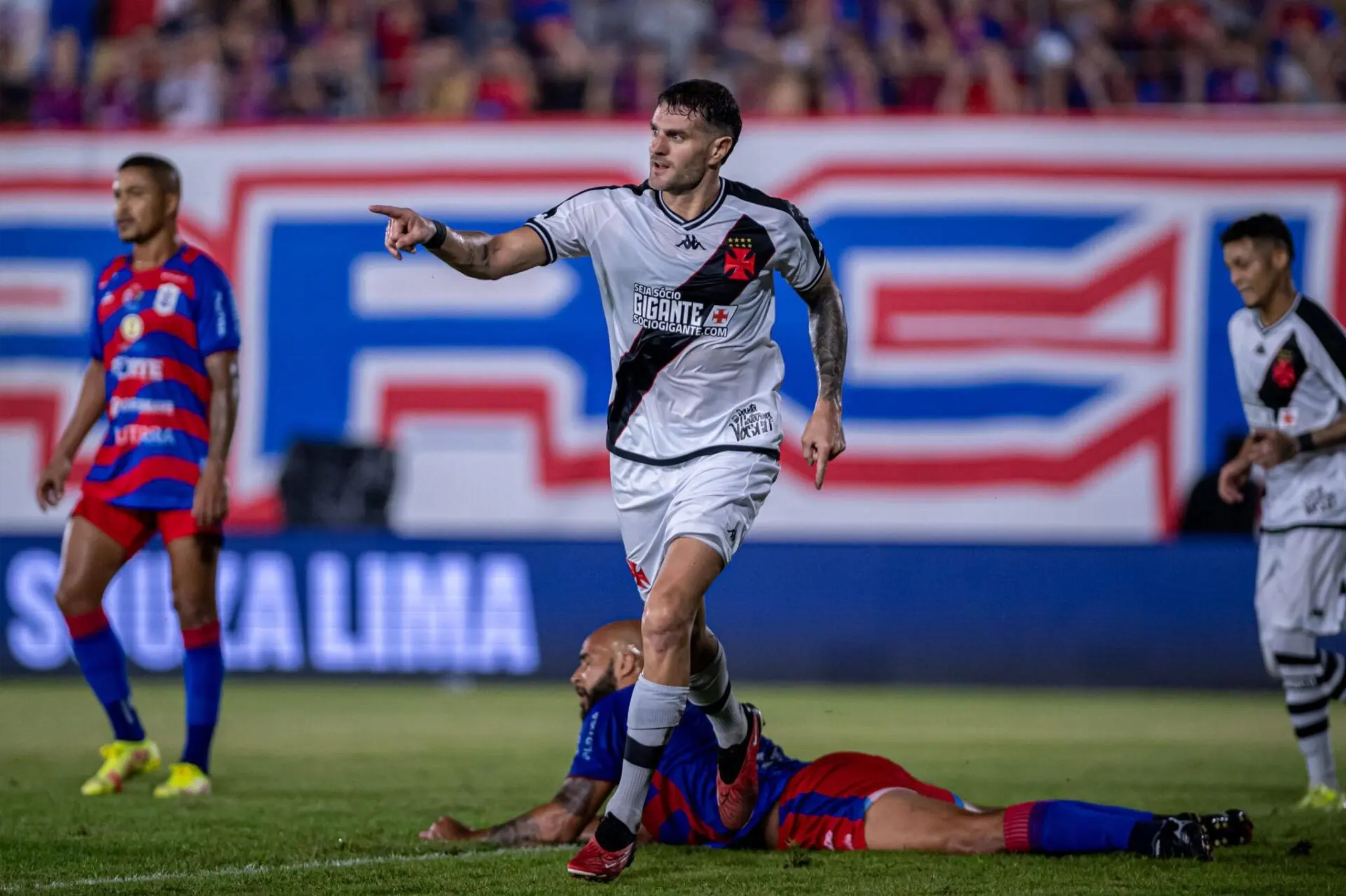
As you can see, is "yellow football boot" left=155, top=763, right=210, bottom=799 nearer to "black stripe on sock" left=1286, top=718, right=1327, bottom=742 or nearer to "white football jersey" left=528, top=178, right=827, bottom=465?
"white football jersey" left=528, top=178, right=827, bottom=465

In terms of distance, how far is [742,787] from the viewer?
18.6 ft

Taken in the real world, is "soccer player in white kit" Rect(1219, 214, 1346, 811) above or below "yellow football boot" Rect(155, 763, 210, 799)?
above

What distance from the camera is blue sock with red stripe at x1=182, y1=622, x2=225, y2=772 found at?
7.42 metres

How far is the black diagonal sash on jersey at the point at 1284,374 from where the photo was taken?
7.81m

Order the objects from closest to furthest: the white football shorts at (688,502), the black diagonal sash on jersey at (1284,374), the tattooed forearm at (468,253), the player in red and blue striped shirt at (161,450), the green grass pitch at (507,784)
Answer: the green grass pitch at (507,784) < the tattooed forearm at (468,253) < the white football shorts at (688,502) < the player in red and blue striped shirt at (161,450) < the black diagonal sash on jersey at (1284,374)

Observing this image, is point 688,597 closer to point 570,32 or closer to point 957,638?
point 957,638

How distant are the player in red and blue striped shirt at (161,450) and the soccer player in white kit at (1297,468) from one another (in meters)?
4.70

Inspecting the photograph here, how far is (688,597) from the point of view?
5.38 metres

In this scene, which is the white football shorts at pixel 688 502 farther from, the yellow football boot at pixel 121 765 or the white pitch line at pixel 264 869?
the yellow football boot at pixel 121 765

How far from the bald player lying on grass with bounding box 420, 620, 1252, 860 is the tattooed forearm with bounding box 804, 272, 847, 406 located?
126cm

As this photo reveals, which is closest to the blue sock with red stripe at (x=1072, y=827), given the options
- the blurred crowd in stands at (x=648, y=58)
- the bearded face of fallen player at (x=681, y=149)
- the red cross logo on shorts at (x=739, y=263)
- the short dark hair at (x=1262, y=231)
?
the red cross logo on shorts at (x=739, y=263)

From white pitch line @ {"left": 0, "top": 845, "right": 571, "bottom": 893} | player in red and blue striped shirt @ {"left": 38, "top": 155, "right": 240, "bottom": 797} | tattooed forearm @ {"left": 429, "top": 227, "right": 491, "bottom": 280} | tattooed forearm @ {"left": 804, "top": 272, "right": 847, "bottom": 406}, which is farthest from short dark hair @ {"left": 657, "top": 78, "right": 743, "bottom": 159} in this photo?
player in red and blue striped shirt @ {"left": 38, "top": 155, "right": 240, "bottom": 797}

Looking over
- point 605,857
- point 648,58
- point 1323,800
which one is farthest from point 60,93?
point 1323,800

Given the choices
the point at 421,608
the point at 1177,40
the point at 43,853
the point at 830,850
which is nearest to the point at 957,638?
the point at 421,608
